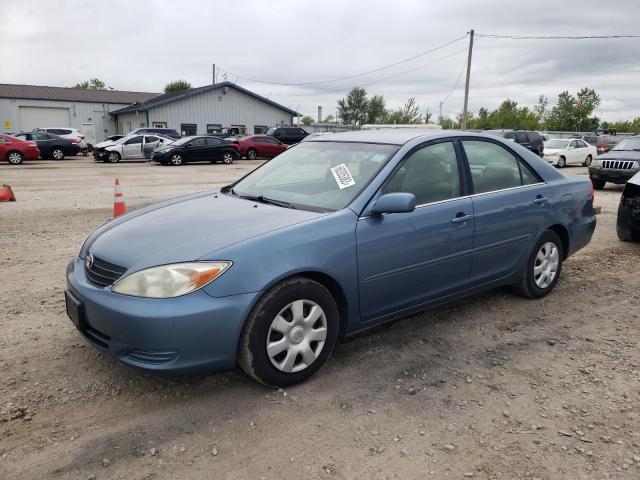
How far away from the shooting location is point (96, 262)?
10.6ft

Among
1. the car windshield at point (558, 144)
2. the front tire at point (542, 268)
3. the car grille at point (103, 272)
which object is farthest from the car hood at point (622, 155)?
the car grille at point (103, 272)

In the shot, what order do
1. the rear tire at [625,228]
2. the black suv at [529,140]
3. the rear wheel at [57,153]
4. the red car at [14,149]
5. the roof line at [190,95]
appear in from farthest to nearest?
the roof line at [190,95] → the rear wheel at [57,153] → the black suv at [529,140] → the red car at [14,149] → the rear tire at [625,228]

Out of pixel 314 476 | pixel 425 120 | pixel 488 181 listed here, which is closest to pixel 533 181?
pixel 488 181

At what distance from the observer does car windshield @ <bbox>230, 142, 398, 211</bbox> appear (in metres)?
3.66

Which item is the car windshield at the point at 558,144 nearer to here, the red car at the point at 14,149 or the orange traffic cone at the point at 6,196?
the orange traffic cone at the point at 6,196

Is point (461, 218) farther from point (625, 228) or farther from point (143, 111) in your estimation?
point (143, 111)

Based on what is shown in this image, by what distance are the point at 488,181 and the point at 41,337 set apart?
3.70 m

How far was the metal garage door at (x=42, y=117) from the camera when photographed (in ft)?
139

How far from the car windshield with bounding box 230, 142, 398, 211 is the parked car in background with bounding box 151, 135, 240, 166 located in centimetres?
2029

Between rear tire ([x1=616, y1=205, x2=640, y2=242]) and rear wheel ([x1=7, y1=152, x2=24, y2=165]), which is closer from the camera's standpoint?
rear tire ([x1=616, y1=205, x2=640, y2=242])

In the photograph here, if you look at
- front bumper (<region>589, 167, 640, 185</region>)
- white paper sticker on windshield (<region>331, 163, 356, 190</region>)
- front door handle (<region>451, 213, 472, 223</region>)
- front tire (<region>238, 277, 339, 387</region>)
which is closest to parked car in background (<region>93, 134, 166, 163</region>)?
front bumper (<region>589, 167, 640, 185</region>)

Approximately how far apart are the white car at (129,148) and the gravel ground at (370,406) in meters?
22.5

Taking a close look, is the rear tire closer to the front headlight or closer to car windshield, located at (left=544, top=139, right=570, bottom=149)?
the front headlight

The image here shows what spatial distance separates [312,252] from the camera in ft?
10.3
